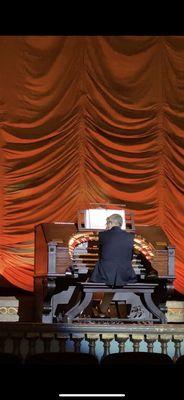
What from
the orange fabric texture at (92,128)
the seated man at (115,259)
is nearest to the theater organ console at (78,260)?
the seated man at (115,259)

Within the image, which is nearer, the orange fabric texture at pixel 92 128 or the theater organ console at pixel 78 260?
the theater organ console at pixel 78 260

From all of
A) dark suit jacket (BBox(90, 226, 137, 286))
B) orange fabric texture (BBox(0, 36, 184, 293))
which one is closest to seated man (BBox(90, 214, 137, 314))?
dark suit jacket (BBox(90, 226, 137, 286))

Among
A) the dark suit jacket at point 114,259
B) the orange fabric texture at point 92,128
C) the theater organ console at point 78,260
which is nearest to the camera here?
the dark suit jacket at point 114,259

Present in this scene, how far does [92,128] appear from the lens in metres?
7.62

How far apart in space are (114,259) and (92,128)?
8.03 ft

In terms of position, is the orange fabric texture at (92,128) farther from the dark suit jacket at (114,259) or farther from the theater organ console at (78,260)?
the dark suit jacket at (114,259)

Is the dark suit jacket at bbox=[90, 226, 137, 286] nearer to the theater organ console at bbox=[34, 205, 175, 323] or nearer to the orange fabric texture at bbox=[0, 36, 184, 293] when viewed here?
the theater organ console at bbox=[34, 205, 175, 323]

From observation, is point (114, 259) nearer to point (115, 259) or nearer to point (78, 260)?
point (115, 259)

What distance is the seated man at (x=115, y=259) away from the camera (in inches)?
216

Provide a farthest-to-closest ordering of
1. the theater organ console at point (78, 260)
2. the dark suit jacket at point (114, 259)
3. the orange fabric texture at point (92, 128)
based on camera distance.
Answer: the orange fabric texture at point (92, 128) < the theater organ console at point (78, 260) < the dark suit jacket at point (114, 259)

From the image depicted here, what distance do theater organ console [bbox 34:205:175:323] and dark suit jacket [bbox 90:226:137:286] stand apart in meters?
0.25

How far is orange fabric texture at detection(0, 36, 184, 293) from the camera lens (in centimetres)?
743

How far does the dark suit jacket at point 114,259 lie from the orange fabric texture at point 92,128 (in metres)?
1.87
